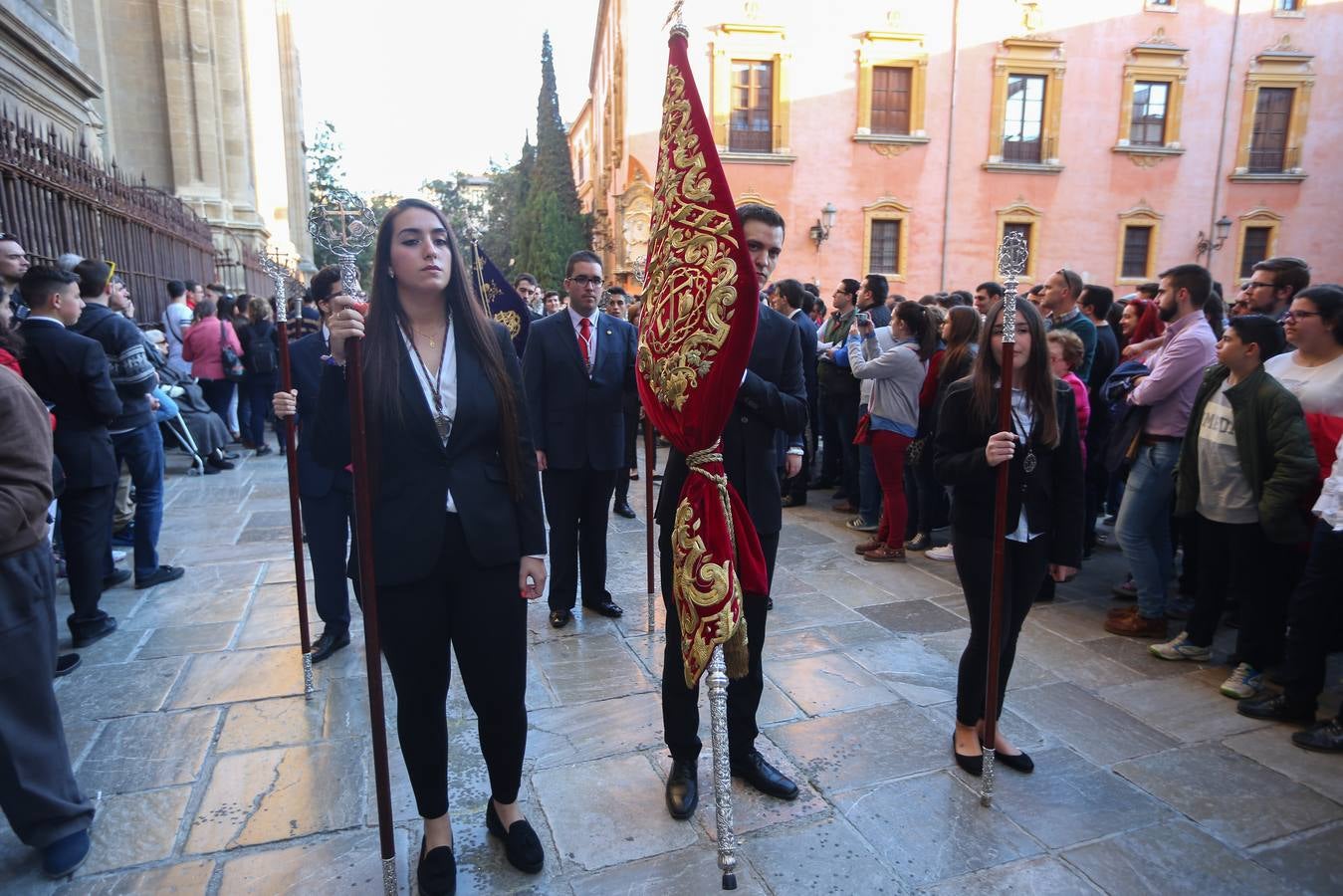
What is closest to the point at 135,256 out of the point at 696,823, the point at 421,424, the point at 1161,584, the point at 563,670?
the point at 563,670

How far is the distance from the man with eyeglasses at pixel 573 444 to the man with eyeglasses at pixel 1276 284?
376 centimetres

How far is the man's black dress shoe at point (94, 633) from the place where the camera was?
4184mm

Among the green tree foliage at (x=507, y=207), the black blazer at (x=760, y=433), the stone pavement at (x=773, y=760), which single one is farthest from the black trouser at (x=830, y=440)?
the green tree foliage at (x=507, y=207)

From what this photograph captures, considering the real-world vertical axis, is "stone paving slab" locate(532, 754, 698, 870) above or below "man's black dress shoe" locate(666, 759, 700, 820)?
below

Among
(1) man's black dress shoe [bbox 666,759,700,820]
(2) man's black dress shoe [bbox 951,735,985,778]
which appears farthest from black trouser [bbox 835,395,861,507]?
(1) man's black dress shoe [bbox 666,759,700,820]

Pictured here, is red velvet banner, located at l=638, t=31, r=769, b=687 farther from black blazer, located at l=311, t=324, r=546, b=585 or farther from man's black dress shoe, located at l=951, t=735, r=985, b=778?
man's black dress shoe, located at l=951, t=735, r=985, b=778

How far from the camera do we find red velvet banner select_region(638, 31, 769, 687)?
225 centimetres

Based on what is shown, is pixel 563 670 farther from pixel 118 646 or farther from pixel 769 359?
pixel 118 646

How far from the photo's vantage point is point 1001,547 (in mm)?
2688

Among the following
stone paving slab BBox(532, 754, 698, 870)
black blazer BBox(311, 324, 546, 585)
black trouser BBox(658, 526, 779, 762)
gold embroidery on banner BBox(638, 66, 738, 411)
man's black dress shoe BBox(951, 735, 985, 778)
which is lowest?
stone paving slab BBox(532, 754, 698, 870)

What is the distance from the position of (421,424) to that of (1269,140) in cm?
2916

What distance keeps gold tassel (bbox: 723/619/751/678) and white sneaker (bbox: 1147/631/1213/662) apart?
9.18ft

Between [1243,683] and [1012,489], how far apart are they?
6.11ft

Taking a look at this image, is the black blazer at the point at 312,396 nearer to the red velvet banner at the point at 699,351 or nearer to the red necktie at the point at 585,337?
the red necktie at the point at 585,337
